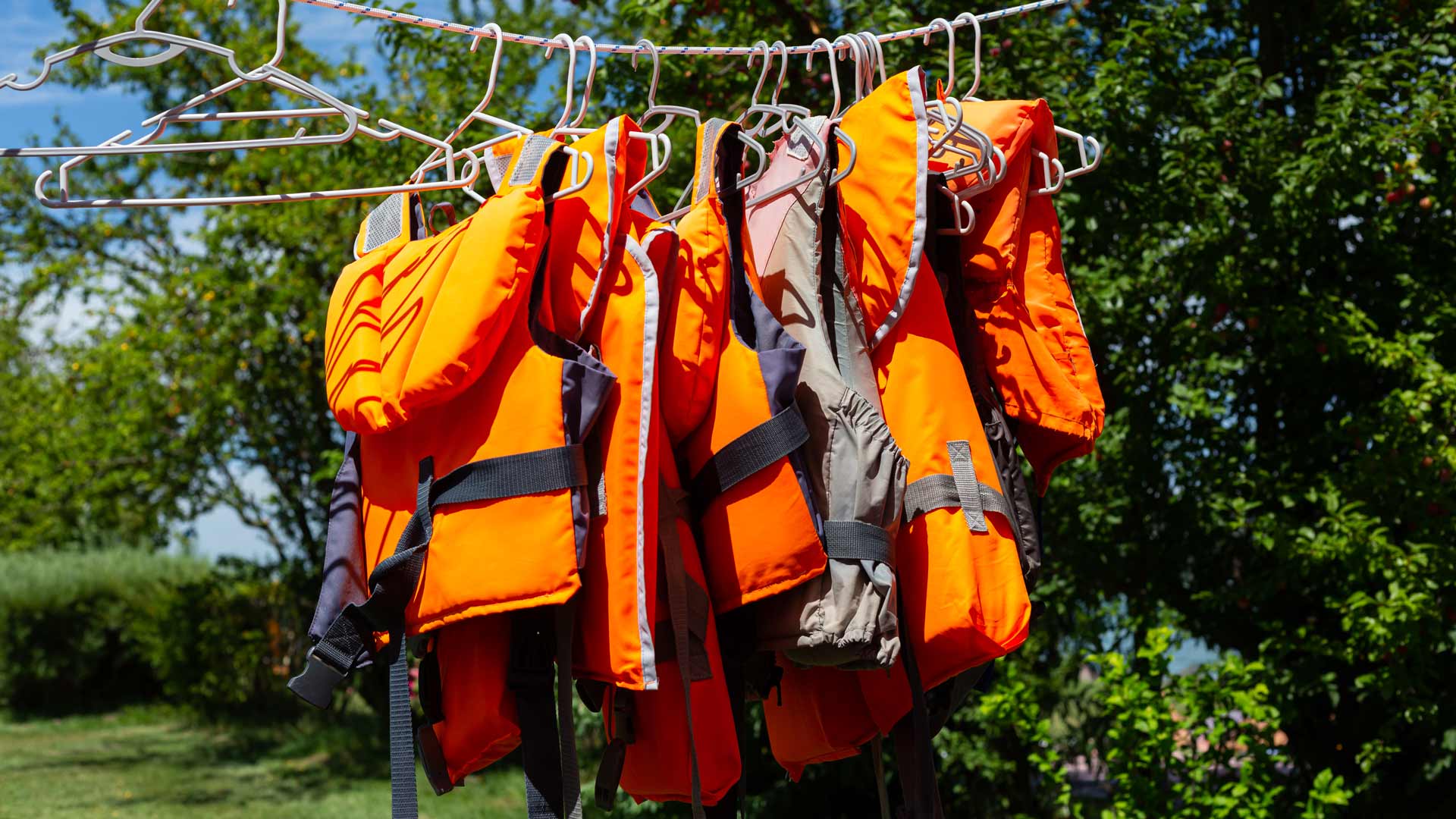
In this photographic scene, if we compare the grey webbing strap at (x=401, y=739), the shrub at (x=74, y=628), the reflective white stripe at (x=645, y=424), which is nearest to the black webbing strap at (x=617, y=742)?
the reflective white stripe at (x=645, y=424)

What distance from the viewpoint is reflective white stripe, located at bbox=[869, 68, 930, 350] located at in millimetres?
1758

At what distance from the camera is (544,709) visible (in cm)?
154

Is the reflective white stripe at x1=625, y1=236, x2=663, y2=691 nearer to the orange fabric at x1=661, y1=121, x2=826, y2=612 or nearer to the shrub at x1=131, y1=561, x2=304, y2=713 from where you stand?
the orange fabric at x1=661, y1=121, x2=826, y2=612

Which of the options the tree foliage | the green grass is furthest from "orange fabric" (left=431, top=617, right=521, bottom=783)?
the green grass

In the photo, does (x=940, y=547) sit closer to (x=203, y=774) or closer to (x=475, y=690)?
(x=475, y=690)

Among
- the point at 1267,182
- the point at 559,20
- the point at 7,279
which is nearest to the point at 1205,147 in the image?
the point at 1267,182

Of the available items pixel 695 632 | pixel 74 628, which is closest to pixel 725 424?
pixel 695 632

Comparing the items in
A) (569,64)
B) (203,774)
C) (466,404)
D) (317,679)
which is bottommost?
(203,774)

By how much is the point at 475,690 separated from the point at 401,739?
0.11 metres

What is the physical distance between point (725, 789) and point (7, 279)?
10385 mm

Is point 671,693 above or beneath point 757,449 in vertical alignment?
beneath

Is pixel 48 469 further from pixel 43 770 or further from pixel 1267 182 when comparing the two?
pixel 1267 182

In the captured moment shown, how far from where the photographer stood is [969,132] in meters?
1.89

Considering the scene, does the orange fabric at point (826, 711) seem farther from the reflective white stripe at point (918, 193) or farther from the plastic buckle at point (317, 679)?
the plastic buckle at point (317, 679)
